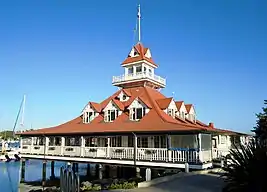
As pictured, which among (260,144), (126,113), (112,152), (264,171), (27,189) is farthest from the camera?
(126,113)

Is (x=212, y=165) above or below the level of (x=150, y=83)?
below

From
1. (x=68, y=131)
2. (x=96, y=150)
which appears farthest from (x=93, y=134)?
(x=68, y=131)

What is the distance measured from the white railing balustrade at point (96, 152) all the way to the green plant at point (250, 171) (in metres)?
15.0

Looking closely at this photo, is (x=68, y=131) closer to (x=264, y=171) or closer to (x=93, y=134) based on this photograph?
(x=93, y=134)

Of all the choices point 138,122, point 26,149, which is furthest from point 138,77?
point 26,149

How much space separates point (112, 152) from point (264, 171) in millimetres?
16015

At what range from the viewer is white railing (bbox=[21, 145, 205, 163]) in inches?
797

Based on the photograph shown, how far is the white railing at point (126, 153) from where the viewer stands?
2023 centimetres

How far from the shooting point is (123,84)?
32.4 meters

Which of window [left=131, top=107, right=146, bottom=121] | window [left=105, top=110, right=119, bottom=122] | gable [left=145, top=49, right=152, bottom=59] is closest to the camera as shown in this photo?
window [left=131, top=107, right=146, bottom=121]

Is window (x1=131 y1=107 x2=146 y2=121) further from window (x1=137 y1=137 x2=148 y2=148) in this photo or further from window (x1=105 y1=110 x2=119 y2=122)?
window (x1=105 y1=110 x2=119 y2=122)

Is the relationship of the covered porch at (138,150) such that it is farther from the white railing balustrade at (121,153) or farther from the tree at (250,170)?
the tree at (250,170)

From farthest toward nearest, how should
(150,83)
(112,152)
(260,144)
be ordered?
(150,83)
(112,152)
(260,144)

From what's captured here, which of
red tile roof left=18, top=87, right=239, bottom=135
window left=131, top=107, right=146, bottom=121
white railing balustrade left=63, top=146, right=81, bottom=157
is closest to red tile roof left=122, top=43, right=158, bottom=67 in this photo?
red tile roof left=18, top=87, right=239, bottom=135
